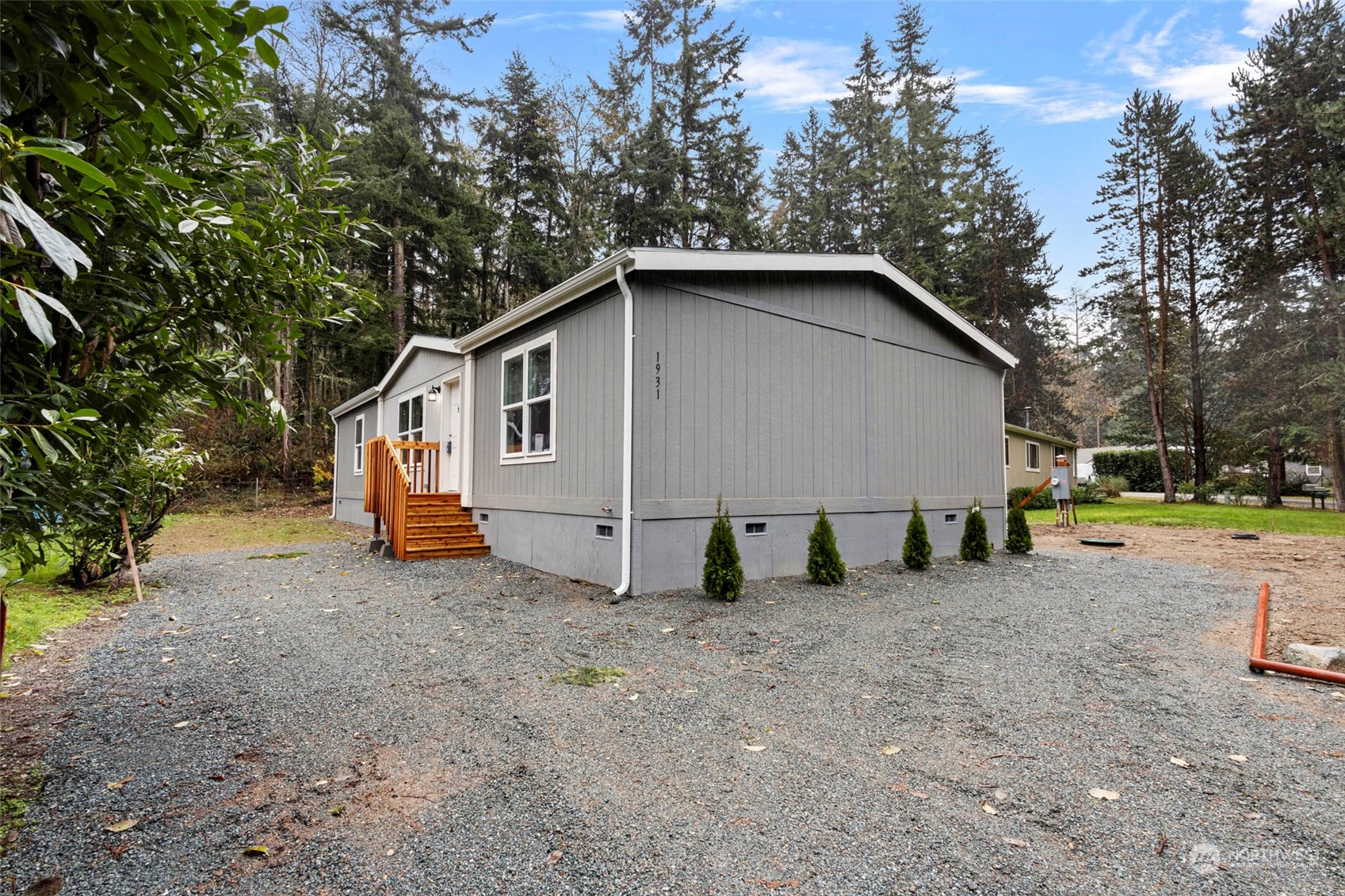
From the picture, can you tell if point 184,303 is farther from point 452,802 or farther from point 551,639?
point 551,639

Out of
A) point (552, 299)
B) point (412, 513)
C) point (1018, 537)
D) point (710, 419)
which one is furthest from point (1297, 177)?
point (412, 513)

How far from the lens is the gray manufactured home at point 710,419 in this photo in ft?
20.2

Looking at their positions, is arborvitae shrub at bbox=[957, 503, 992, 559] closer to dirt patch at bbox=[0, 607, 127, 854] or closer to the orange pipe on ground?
the orange pipe on ground

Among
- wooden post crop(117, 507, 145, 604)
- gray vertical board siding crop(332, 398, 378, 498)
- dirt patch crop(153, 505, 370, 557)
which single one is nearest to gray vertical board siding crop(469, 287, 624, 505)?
wooden post crop(117, 507, 145, 604)

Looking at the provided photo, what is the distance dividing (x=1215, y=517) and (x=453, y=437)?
56.3 feet

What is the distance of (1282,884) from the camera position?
192 cm

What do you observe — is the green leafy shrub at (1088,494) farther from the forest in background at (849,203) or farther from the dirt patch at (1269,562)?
the dirt patch at (1269,562)

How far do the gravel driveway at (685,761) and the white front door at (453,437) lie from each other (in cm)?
477

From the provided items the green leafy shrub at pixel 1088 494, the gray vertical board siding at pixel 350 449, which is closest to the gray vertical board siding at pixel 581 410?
the gray vertical board siding at pixel 350 449

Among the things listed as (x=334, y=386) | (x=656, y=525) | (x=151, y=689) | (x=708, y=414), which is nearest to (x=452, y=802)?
(x=151, y=689)

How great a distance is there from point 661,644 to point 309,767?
7.75 ft

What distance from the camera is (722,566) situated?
229 inches

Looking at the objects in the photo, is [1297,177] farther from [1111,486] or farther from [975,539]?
[975,539]

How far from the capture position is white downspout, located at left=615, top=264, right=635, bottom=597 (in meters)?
5.93
